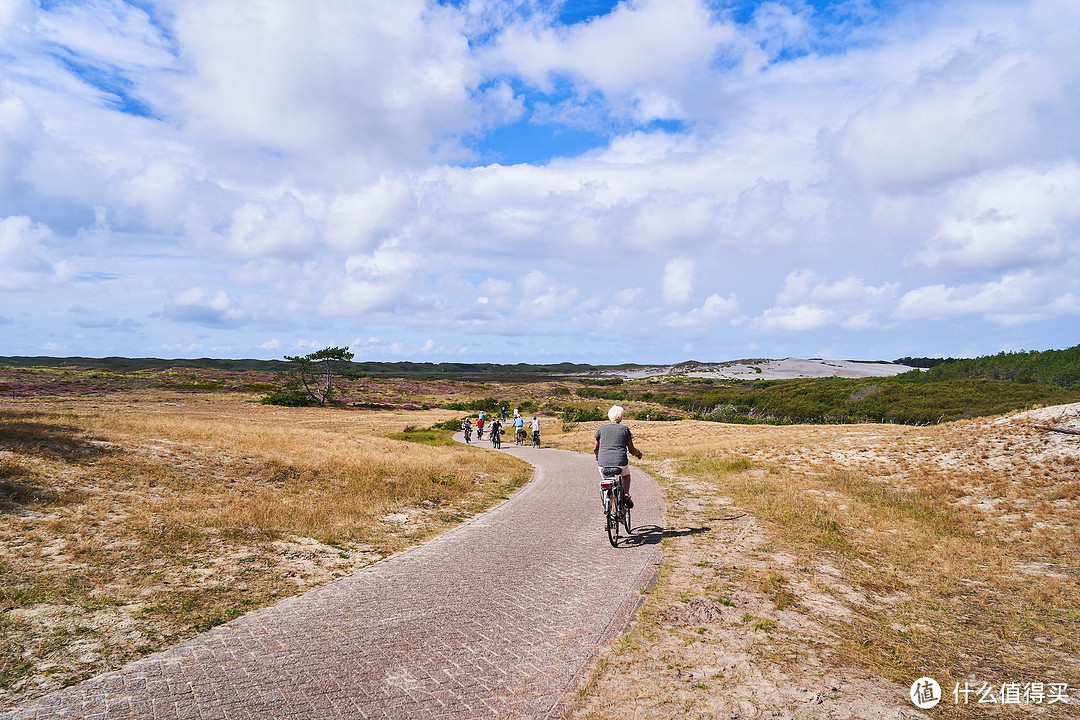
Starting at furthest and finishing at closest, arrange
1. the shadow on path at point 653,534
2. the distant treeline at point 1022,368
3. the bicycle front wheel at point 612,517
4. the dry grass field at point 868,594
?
1. the distant treeline at point 1022,368
2. the shadow on path at point 653,534
3. the bicycle front wheel at point 612,517
4. the dry grass field at point 868,594

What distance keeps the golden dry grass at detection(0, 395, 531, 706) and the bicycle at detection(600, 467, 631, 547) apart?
145 inches

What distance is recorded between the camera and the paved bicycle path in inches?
172

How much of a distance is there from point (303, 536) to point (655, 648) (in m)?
7.17

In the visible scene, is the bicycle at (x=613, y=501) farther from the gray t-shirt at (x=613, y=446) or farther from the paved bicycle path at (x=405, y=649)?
the paved bicycle path at (x=405, y=649)

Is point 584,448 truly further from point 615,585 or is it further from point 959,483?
point 615,585

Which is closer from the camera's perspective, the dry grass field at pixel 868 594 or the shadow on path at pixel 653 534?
the dry grass field at pixel 868 594

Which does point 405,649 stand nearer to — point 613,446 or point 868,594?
point 613,446

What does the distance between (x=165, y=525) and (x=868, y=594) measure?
1128cm

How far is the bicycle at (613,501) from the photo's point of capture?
9.97m

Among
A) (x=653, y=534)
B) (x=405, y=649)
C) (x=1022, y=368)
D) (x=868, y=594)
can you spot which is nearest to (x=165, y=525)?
(x=405, y=649)

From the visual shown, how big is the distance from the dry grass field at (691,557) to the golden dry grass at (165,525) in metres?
0.05

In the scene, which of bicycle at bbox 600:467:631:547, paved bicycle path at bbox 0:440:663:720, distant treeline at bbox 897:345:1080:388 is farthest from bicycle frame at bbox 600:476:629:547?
distant treeline at bbox 897:345:1080:388

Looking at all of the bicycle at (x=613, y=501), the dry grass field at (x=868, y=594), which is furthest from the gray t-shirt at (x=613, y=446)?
the dry grass field at (x=868, y=594)

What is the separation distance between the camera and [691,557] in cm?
949
